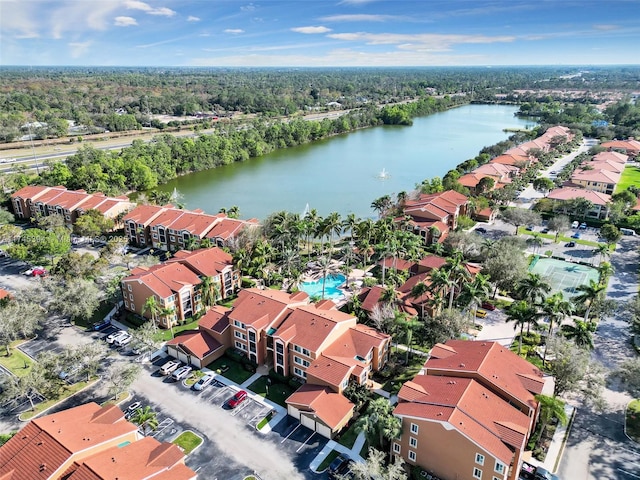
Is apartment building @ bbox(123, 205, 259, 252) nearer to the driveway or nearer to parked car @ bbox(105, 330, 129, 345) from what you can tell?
parked car @ bbox(105, 330, 129, 345)

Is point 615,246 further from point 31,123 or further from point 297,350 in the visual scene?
point 31,123

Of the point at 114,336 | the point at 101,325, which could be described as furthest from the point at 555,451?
the point at 101,325

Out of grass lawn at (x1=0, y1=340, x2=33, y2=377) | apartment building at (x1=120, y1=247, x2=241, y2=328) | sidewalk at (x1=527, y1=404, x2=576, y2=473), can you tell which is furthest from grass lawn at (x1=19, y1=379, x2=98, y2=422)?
sidewalk at (x1=527, y1=404, x2=576, y2=473)

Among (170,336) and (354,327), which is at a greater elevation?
(354,327)

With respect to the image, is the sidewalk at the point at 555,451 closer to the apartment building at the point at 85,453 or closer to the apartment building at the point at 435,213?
the apartment building at the point at 85,453

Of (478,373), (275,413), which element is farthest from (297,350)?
(478,373)

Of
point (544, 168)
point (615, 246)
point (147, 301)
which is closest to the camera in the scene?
point (147, 301)
